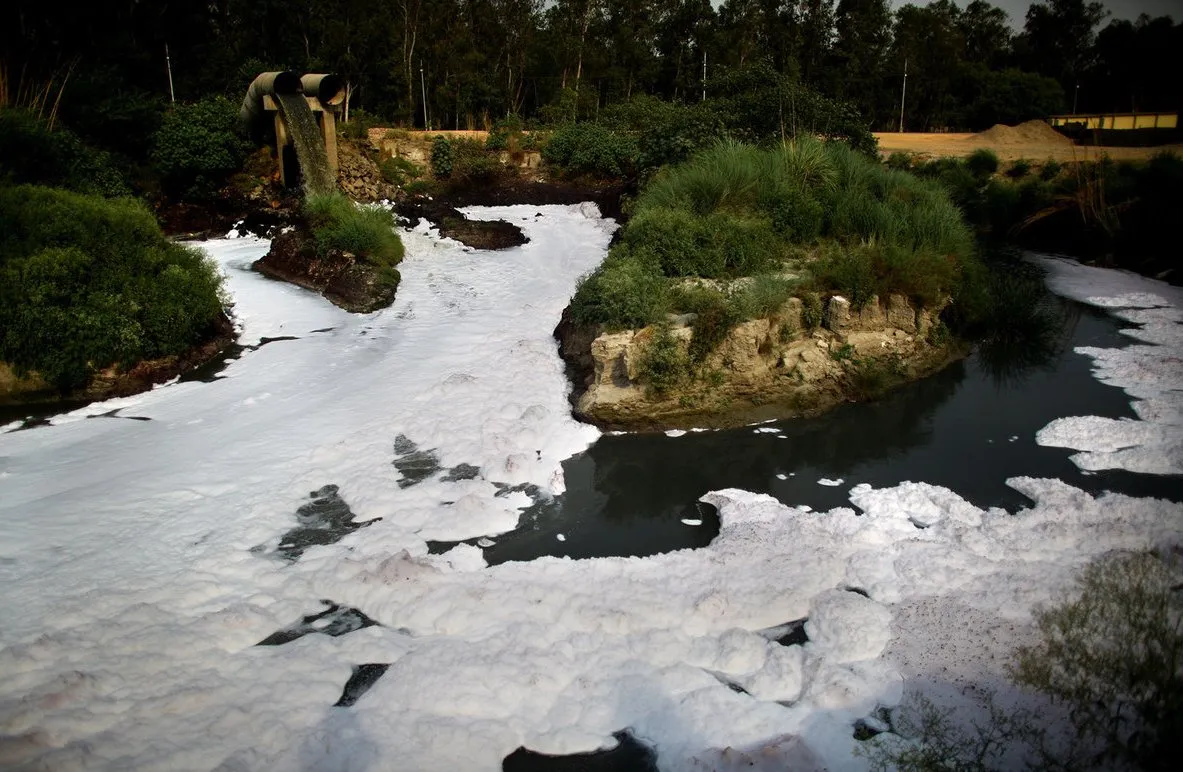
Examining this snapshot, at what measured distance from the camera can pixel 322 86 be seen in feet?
59.3

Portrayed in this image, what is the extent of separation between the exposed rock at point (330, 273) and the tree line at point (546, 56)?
6056 millimetres

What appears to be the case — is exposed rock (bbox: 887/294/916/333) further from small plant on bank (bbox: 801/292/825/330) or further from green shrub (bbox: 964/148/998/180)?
green shrub (bbox: 964/148/998/180)

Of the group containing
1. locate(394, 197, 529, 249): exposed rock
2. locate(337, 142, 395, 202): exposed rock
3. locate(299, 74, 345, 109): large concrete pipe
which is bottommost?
locate(394, 197, 529, 249): exposed rock

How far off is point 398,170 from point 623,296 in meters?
13.2

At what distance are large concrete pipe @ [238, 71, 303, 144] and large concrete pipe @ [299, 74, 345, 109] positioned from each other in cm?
17

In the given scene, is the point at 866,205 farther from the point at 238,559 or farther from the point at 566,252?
the point at 238,559

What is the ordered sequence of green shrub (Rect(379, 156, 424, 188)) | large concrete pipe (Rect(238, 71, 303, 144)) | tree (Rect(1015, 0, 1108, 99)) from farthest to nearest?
tree (Rect(1015, 0, 1108, 99)), green shrub (Rect(379, 156, 424, 188)), large concrete pipe (Rect(238, 71, 303, 144))

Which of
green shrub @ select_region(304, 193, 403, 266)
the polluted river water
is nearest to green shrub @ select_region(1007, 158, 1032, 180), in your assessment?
the polluted river water

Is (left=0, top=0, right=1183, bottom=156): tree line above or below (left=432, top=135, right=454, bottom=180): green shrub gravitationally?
above

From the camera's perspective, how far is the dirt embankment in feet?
77.6

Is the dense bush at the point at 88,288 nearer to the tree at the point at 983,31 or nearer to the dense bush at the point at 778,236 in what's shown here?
the dense bush at the point at 778,236

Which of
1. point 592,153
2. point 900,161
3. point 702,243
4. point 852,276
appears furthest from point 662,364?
point 900,161

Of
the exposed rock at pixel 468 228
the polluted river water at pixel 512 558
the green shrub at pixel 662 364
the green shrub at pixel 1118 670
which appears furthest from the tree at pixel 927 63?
the green shrub at pixel 1118 670

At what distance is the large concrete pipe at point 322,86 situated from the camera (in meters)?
18.0
